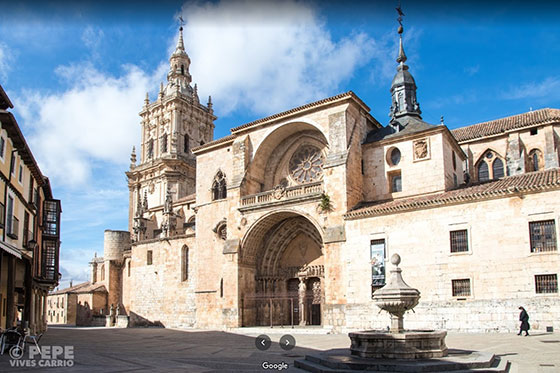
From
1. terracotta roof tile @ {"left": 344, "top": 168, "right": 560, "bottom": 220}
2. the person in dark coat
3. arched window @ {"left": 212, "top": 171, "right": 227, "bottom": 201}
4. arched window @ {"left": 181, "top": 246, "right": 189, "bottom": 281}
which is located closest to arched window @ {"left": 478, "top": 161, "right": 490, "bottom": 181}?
terracotta roof tile @ {"left": 344, "top": 168, "right": 560, "bottom": 220}

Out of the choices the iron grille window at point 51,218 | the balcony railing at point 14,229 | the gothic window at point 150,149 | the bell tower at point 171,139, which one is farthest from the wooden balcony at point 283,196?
the gothic window at point 150,149

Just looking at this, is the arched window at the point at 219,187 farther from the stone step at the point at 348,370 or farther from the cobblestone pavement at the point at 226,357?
the stone step at the point at 348,370

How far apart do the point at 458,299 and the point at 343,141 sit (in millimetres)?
8791

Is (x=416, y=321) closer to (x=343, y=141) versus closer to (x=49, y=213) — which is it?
(x=343, y=141)

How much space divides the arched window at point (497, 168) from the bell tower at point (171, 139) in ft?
90.3

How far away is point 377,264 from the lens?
21203mm

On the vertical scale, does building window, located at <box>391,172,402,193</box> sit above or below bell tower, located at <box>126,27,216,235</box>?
below

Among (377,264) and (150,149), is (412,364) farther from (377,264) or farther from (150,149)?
(150,149)

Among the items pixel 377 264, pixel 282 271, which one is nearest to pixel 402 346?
pixel 377 264

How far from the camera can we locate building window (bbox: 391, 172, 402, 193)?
79.9 ft

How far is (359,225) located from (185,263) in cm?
1349

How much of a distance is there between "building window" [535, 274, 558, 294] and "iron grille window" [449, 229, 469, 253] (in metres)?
2.68

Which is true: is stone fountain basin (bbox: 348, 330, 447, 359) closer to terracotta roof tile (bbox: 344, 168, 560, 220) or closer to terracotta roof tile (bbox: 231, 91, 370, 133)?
terracotta roof tile (bbox: 344, 168, 560, 220)

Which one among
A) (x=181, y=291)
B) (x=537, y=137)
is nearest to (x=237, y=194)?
(x=181, y=291)
